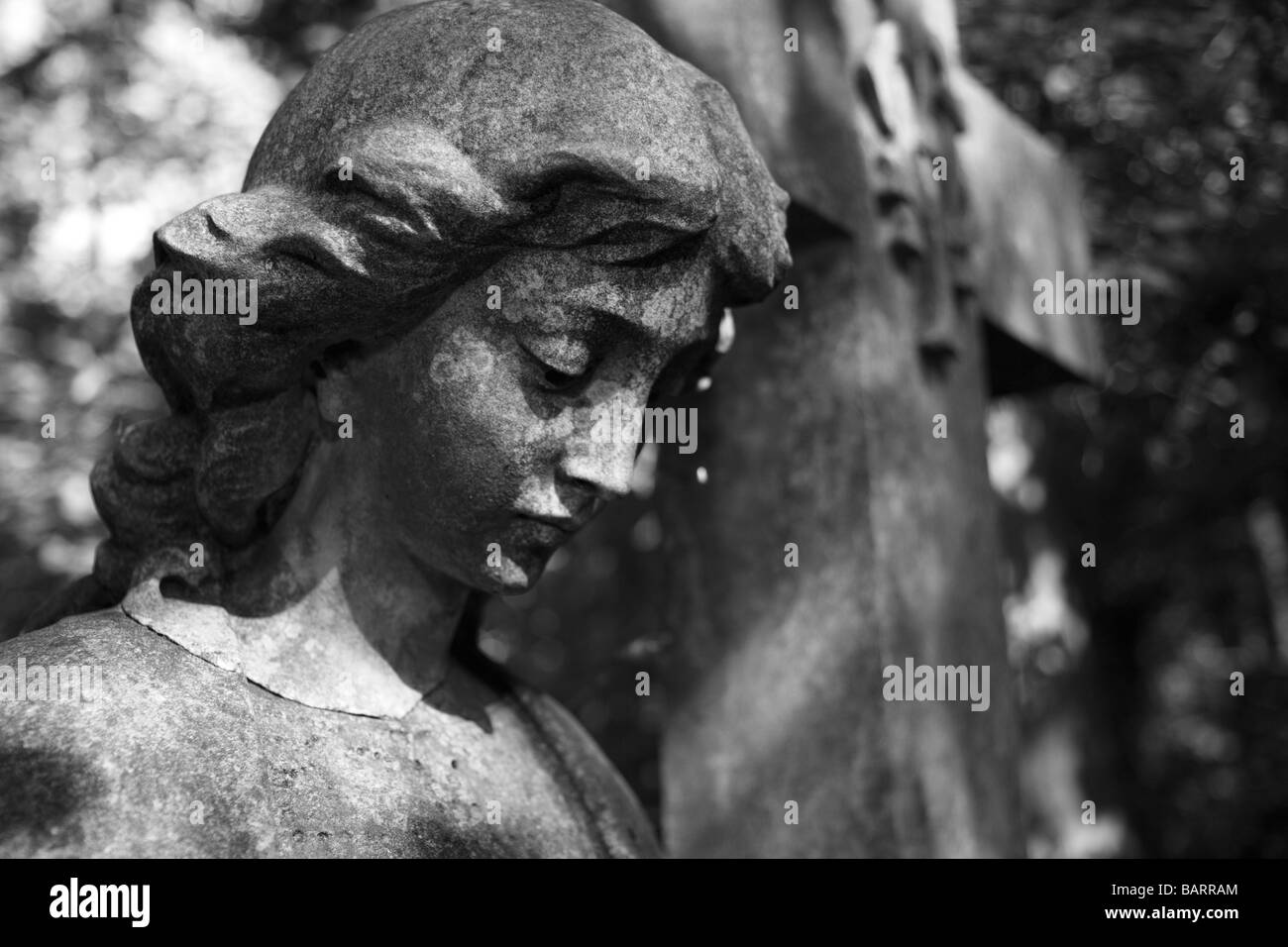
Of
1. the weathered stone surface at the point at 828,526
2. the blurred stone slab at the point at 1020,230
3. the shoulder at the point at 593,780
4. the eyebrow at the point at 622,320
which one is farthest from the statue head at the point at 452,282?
the blurred stone slab at the point at 1020,230

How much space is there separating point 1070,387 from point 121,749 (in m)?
3.20

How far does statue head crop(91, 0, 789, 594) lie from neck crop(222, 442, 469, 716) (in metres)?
0.03

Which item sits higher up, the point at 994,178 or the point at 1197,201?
the point at 1197,201

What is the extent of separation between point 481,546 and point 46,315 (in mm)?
5423

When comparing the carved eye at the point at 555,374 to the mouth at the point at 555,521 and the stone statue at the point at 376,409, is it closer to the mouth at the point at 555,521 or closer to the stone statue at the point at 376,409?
the stone statue at the point at 376,409

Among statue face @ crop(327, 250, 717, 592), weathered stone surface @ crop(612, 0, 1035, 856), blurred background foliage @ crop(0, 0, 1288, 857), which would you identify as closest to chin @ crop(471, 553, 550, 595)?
statue face @ crop(327, 250, 717, 592)

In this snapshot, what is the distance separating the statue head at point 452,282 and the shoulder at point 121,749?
0.70 ft

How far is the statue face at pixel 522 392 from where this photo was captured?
2135 millimetres

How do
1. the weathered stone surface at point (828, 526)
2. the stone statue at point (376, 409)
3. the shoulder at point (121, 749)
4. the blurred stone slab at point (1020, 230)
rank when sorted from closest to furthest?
the shoulder at point (121, 749)
the stone statue at point (376, 409)
the weathered stone surface at point (828, 526)
the blurred stone slab at point (1020, 230)

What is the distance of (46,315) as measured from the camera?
700 cm

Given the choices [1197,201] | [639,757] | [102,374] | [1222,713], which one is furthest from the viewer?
[1222,713]

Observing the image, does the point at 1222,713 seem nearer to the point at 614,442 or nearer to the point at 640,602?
the point at 640,602

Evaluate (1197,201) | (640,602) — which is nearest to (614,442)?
(640,602)

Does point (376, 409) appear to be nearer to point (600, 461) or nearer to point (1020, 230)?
point (600, 461)
